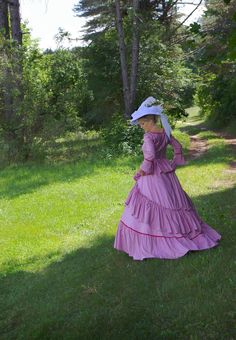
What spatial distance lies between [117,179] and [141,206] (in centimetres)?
630

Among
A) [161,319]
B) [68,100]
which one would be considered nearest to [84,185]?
[68,100]

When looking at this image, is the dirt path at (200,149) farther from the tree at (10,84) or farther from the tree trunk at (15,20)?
the tree trunk at (15,20)

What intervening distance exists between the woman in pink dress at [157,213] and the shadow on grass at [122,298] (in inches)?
6.9

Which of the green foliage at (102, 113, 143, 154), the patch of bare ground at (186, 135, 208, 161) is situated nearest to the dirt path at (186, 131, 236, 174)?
the patch of bare ground at (186, 135, 208, 161)

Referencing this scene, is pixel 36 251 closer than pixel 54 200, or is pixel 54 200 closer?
pixel 36 251

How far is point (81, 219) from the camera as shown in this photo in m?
9.05

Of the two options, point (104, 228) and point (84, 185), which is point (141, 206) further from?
point (84, 185)

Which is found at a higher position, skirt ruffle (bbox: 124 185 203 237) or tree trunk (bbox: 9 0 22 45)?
tree trunk (bbox: 9 0 22 45)

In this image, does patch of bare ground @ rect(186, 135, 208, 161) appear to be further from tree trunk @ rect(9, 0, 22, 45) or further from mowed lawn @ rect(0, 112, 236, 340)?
tree trunk @ rect(9, 0, 22, 45)

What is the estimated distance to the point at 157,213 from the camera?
245 inches

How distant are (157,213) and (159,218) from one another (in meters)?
0.07

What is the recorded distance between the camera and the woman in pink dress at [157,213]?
20.2ft

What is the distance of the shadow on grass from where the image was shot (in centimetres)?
441

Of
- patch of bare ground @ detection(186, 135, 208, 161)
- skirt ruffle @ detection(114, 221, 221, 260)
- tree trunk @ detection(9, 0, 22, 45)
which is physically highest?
tree trunk @ detection(9, 0, 22, 45)
